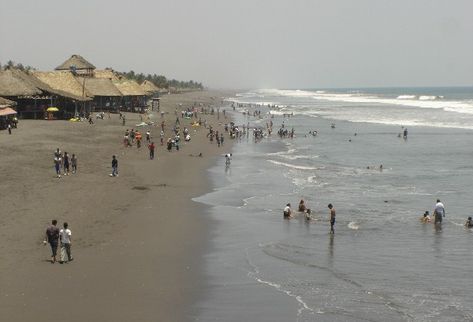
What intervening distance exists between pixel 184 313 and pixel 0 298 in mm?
3649

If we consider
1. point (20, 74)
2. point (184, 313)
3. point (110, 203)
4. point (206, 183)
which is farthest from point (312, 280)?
point (20, 74)

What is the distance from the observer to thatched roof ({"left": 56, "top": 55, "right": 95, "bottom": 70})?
73.7 metres

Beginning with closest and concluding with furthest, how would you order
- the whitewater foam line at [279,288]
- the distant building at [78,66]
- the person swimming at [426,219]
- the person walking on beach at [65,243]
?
the whitewater foam line at [279,288] < the person walking on beach at [65,243] < the person swimming at [426,219] < the distant building at [78,66]

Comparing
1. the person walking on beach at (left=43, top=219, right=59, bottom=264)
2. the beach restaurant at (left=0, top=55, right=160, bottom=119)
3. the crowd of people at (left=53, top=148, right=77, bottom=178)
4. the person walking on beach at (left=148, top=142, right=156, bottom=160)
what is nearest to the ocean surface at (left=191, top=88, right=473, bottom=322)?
the person walking on beach at (left=43, top=219, right=59, bottom=264)

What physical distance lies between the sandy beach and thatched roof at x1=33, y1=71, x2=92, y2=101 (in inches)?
887

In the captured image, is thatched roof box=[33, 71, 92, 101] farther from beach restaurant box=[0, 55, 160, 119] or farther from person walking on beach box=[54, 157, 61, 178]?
person walking on beach box=[54, 157, 61, 178]

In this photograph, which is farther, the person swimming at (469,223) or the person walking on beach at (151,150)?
the person walking on beach at (151,150)

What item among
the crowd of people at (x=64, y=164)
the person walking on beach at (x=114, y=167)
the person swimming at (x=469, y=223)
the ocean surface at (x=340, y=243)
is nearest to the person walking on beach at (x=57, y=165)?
the crowd of people at (x=64, y=164)

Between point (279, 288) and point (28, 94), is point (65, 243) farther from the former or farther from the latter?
point (28, 94)

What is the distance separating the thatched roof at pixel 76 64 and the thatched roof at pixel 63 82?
15915 millimetres

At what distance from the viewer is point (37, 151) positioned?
31.2 m

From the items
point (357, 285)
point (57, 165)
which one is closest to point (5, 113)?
point (57, 165)

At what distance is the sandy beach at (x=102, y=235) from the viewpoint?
11.8m

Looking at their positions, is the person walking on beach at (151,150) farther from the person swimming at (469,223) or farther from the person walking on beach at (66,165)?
the person swimming at (469,223)
